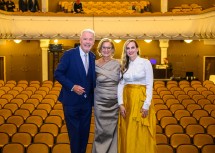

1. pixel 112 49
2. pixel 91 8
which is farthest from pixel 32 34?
pixel 112 49

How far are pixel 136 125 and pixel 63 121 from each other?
5.49 meters

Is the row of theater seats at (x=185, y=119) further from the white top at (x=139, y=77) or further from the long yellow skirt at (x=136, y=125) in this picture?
the white top at (x=139, y=77)

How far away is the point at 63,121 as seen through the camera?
31.6 ft

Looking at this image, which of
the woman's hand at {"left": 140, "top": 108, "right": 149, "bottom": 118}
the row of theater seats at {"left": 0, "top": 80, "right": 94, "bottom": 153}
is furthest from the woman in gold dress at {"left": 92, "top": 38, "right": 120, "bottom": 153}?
the row of theater seats at {"left": 0, "top": 80, "right": 94, "bottom": 153}

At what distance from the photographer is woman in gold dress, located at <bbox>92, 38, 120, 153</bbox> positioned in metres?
4.27

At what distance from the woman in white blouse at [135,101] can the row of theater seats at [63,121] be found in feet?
8.47

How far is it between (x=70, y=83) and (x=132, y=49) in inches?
32.6

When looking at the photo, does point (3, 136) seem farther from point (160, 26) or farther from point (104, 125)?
point (160, 26)

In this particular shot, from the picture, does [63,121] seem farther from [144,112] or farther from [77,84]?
[77,84]

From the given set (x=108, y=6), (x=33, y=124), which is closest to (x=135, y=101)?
(x=33, y=124)

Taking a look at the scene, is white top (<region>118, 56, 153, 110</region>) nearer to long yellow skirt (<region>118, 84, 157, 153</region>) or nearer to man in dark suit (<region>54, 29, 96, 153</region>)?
A: long yellow skirt (<region>118, 84, 157, 153</region>)

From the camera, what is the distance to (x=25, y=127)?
8.48 metres

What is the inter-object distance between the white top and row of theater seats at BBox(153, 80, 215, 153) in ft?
9.29

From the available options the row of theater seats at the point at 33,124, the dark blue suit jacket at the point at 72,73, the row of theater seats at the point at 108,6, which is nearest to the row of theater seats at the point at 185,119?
the row of theater seats at the point at 33,124
